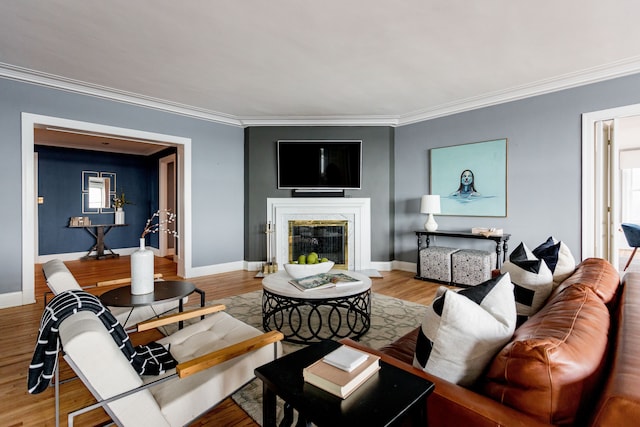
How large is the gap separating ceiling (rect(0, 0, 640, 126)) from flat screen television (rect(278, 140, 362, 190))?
2.94ft

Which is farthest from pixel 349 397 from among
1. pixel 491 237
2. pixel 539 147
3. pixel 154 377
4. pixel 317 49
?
pixel 539 147

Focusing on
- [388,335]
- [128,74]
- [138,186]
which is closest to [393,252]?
[388,335]

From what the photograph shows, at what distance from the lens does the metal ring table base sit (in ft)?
8.41

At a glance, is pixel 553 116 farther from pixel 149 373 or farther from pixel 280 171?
pixel 149 373

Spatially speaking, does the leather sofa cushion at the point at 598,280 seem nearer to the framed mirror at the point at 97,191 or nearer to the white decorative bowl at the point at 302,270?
the white decorative bowl at the point at 302,270

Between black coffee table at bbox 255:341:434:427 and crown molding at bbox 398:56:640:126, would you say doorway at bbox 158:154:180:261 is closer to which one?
crown molding at bbox 398:56:640:126

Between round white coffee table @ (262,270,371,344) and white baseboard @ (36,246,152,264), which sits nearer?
round white coffee table @ (262,270,371,344)

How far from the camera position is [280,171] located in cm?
537

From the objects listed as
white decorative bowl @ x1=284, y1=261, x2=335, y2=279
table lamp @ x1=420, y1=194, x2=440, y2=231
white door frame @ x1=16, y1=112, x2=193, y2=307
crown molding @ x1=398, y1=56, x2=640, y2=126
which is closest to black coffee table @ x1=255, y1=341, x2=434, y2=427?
white decorative bowl @ x1=284, y1=261, x2=335, y2=279

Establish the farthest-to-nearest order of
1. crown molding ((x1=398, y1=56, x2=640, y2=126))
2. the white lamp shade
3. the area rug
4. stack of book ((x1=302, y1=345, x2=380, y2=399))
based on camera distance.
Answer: the white lamp shade, crown molding ((x1=398, y1=56, x2=640, y2=126)), the area rug, stack of book ((x1=302, y1=345, x2=380, y2=399))

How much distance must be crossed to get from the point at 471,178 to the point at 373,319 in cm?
272

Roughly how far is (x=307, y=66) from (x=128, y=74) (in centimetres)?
200

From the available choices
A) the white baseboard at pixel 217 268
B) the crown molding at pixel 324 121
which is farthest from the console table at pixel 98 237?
the crown molding at pixel 324 121

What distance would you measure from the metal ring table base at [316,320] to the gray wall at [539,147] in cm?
258
